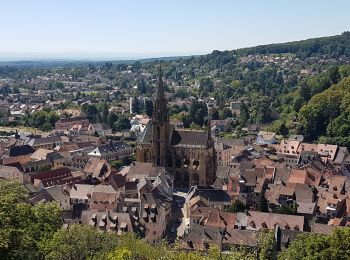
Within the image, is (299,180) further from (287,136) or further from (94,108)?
(94,108)

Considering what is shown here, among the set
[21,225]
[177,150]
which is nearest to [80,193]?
[177,150]

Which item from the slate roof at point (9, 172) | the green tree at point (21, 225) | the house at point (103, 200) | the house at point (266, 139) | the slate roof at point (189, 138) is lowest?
the house at point (266, 139)

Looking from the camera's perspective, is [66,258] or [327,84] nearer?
[66,258]

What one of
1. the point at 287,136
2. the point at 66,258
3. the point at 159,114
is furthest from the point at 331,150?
the point at 66,258

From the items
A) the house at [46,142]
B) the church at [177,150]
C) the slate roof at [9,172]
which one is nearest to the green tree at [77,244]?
the church at [177,150]

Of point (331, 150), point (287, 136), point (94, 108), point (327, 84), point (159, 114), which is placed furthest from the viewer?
point (94, 108)

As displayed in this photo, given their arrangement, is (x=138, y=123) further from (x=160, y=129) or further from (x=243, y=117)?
(x=160, y=129)

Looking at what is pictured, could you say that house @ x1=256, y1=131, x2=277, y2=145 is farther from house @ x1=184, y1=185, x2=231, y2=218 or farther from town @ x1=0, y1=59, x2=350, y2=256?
house @ x1=184, y1=185, x2=231, y2=218

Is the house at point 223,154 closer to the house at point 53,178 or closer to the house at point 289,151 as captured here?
the house at point 289,151
